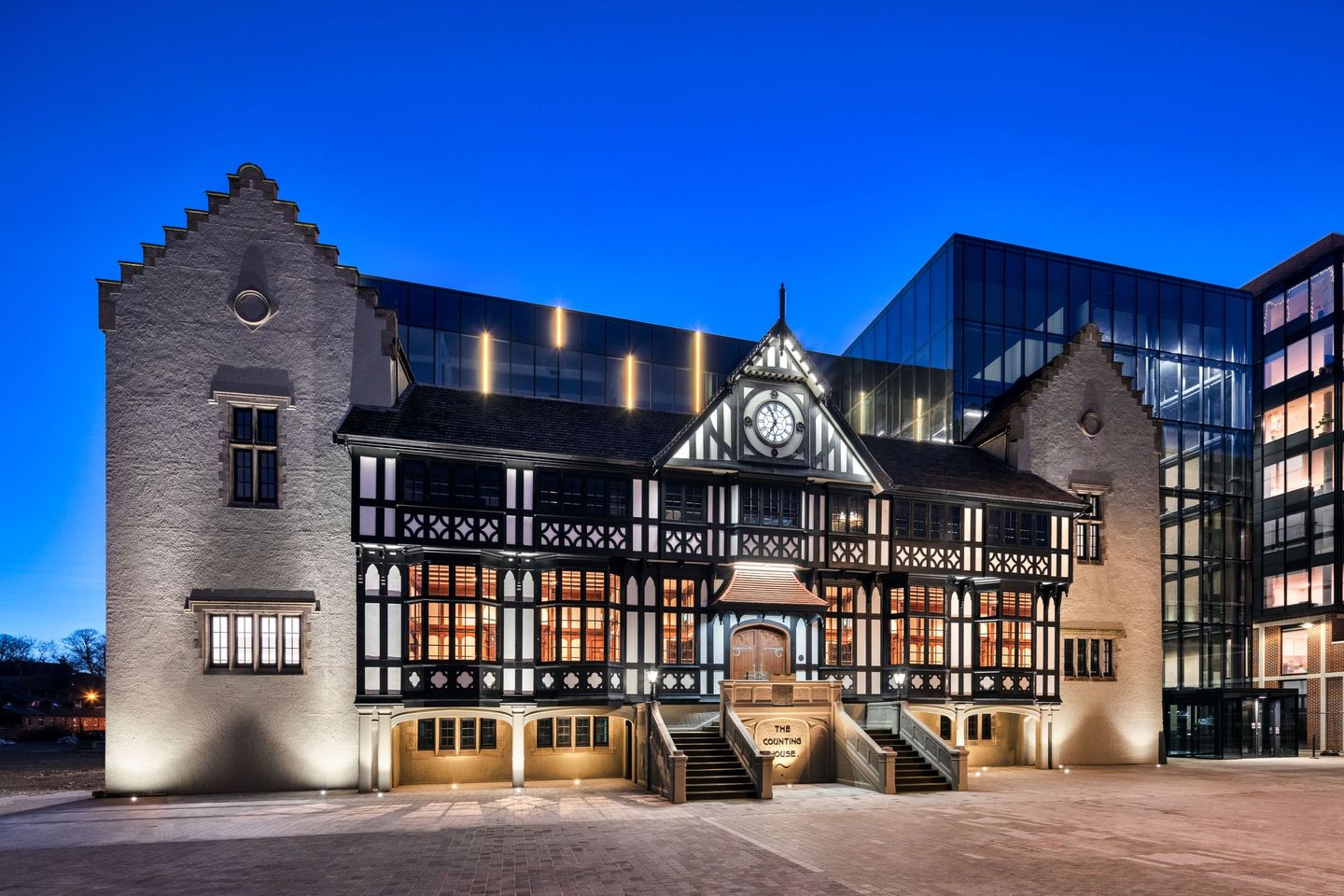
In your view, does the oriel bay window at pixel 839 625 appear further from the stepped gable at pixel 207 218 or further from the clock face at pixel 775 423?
the stepped gable at pixel 207 218

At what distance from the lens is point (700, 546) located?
2569 cm

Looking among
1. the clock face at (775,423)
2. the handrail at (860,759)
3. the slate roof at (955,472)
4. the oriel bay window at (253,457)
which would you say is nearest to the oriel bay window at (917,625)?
the handrail at (860,759)

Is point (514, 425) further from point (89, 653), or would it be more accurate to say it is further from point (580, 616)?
point (89, 653)

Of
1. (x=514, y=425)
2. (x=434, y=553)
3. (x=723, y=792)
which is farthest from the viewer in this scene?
(x=514, y=425)

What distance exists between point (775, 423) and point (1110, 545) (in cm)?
1582

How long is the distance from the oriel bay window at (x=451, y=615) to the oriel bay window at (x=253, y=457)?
4954 millimetres

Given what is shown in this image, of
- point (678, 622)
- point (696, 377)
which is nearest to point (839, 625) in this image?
point (678, 622)

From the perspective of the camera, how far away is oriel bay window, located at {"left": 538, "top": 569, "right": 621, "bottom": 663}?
2453 cm

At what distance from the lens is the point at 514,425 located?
84.9 feet

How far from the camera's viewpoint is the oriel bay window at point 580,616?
2453 cm

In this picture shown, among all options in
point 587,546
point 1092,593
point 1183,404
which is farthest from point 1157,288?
point 587,546

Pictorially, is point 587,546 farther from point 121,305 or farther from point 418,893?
point 121,305

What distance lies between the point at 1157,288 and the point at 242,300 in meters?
39.6

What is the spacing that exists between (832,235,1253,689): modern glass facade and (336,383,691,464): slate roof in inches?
611
